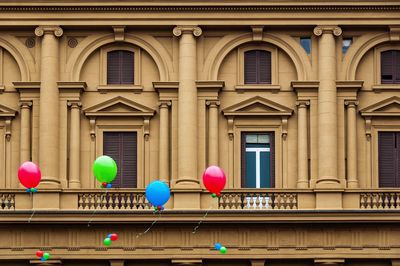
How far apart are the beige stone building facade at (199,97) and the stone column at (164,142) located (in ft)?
0.24

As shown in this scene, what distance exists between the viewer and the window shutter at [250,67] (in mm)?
85688

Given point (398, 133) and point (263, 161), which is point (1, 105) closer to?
point (263, 161)

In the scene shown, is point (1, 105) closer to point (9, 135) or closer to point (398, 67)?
point (9, 135)

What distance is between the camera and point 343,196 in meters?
83.8

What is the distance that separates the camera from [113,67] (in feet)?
282

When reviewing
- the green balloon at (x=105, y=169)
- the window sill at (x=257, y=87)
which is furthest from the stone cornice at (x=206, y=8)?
A: the green balloon at (x=105, y=169)

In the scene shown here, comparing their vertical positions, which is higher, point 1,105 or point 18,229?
point 1,105

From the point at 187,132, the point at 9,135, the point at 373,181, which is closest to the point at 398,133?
the point at 373,181

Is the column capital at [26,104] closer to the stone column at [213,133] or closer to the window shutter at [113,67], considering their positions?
the window shutter at [113,67]

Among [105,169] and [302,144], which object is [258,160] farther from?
[105,169]

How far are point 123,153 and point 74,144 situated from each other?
197cm

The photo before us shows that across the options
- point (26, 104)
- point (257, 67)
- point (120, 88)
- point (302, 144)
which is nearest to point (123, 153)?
point (120, 88)

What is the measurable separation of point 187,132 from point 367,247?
836cm

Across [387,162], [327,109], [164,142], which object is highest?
[327,109]
